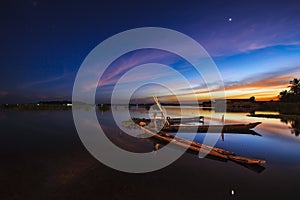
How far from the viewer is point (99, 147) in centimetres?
1377

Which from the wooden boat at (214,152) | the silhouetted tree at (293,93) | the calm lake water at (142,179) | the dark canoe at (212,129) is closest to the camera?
the calm lake water at (142,179)

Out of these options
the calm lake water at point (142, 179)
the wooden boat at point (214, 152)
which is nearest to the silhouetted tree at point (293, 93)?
the calm lake water at point (142, 179)

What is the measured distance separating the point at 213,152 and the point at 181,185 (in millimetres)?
4233

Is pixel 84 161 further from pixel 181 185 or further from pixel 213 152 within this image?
pixel 213 152

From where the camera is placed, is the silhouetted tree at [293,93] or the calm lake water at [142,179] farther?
the silhouetted tree at [293,93]

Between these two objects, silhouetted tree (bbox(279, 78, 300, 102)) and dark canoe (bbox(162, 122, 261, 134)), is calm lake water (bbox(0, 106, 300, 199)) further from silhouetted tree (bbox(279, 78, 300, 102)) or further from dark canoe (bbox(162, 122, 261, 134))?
silhouetted tree (bbox(279, 78, 300, 102))

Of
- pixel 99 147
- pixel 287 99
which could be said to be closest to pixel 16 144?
pixel 99 147

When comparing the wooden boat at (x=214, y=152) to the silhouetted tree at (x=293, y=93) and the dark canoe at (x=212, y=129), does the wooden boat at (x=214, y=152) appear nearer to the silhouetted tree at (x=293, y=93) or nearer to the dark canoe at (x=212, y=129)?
the dark canoe at (x=212, y=129)

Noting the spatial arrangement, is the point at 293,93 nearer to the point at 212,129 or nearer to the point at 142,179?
the point at 212,129

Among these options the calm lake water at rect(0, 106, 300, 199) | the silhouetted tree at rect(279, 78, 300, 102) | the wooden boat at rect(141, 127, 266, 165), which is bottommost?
the calm lake water at rect(0, 106, 300, 199)

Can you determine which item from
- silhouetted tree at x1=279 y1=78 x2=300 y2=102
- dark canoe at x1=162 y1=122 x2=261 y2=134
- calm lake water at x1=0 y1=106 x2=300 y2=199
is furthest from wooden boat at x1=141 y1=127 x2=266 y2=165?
silhouetted tree at x1=279 y1=78 x2=300 y2=102

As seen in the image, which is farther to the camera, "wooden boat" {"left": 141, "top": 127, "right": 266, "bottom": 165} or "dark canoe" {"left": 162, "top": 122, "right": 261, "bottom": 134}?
"dark canoe" {"left": 162, "top": 122, "right": 261, "bottom": 134}

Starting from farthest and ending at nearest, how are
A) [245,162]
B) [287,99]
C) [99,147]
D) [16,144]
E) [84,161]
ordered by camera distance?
[287,99] < [16,144] < [99,147] < [84,161] < [245,162]

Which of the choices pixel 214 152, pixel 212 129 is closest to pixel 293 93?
pixel 212 129
